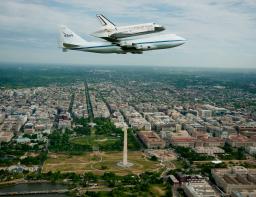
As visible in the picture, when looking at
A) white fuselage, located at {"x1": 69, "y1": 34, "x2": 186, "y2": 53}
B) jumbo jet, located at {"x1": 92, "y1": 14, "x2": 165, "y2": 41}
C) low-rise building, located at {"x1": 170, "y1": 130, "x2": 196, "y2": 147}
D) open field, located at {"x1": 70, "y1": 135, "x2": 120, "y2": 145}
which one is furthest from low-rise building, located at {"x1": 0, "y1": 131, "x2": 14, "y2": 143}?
jumbo jet, located at {"x1": 92, "y1": 14, "x2": 165, "y2": 41}

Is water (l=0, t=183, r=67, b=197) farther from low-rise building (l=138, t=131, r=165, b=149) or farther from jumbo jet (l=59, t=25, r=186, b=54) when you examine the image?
low-rise building (l=138, t=131, r=165, b=149)

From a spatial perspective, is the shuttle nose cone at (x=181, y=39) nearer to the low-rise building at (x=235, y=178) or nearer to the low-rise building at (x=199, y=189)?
the low-rise building at (x=199, y=189)

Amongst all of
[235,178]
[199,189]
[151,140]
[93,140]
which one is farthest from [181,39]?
[93,140]

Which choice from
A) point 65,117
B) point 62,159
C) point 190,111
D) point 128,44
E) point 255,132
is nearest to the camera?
point 128,44

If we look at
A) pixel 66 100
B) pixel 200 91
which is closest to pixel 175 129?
pixel 66 100

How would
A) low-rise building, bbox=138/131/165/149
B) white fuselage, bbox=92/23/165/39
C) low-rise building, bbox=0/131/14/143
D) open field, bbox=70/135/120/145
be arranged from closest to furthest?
white fuselage, bbox=92/23/165/39
low-rise building, bbox=138/131/165/149
open field, bbox=70/135/120/145
low-rise building, bbox=0/131/14/143

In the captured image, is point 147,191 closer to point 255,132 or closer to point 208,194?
point 208,194
